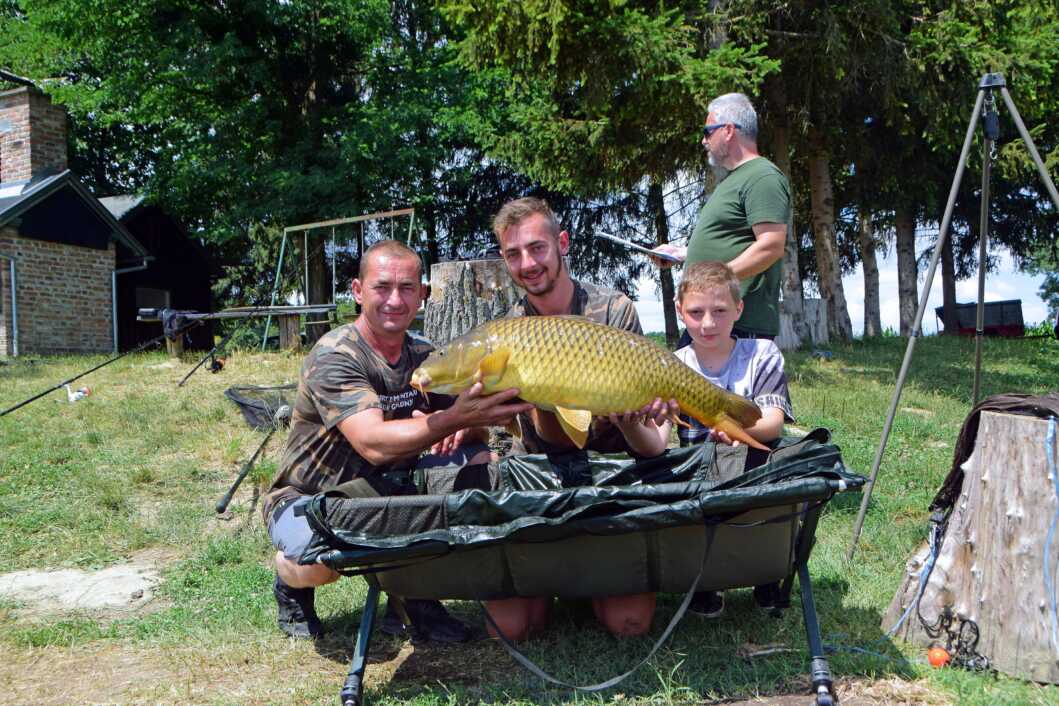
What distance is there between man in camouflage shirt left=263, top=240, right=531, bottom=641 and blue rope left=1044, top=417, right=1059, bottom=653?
5.73ft

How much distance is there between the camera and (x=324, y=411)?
2.76 meters

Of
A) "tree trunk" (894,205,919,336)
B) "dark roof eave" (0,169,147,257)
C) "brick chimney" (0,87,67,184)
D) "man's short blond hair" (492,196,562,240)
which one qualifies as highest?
"brick chimney" (0,87,67,184)

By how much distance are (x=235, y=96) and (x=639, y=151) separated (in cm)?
1082

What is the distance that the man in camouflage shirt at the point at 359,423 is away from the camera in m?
2.74

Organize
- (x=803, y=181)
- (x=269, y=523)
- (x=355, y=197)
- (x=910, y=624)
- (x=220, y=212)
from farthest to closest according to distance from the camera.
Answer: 1. (x=220, y=212)
2. (x=355, y=197)
3. (x=803, y=181)
4. (x=269, y=523)
5. (x=910, y=624)

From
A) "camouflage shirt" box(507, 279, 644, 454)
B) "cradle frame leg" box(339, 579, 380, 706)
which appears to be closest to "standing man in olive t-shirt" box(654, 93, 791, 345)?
"camouflage shirt" box(507, 279, 644, 454)

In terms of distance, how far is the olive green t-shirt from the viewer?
3.54 metres

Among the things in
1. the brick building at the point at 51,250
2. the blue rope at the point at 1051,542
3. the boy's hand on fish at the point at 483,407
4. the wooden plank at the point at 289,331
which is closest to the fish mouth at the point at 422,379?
the boy's hand on fish at the point at 483,407

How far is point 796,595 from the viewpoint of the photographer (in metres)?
3.14

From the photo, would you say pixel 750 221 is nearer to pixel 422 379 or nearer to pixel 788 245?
pixel 422 379

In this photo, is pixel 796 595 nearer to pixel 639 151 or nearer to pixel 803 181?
pixel 639 151

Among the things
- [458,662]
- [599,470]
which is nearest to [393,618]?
[458,662]

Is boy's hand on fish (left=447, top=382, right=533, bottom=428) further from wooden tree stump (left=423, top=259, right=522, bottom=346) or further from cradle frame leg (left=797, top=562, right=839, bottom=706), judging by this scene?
wooden tree stump (left=423, top=259, right=522, bottom=346)

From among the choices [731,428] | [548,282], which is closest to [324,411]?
[548,282]
